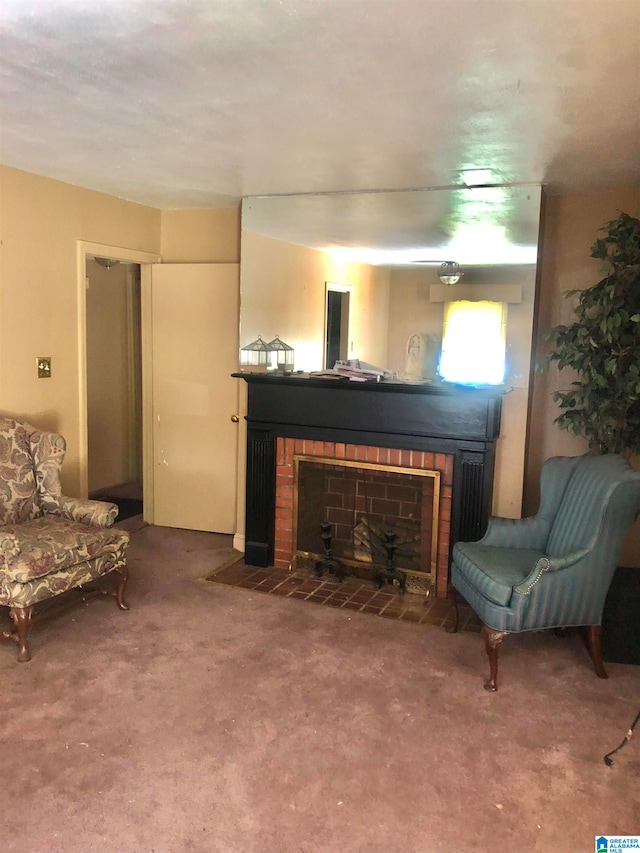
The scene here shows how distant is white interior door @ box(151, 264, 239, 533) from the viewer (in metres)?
4.70

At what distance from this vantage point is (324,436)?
13.4 feet

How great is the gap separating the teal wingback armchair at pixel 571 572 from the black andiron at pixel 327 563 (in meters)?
1.15

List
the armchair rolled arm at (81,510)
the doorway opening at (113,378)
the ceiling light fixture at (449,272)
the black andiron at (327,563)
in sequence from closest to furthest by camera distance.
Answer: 1. the armchair rolled arm at (81,510)
2. the ceiling light fixture at (449,272)
3. the black andiron at (327,563)
4. the doorway opening at (113,378)

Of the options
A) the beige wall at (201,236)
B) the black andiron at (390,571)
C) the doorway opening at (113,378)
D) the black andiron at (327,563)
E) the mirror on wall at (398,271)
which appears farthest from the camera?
the doorway opening at (113,378)

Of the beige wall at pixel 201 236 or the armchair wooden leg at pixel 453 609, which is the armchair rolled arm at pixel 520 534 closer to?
the armchair wooden leg at pixel 453 609

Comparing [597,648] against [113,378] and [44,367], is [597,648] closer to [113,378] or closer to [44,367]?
[44,367]

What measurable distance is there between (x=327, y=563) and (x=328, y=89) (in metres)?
2.77

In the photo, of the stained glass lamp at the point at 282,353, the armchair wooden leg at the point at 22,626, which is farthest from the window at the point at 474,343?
the armchair wooden leg at the point at 22,626

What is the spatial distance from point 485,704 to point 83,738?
1580 mm

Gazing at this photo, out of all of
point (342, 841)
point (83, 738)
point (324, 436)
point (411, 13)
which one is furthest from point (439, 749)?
point (411, 13)

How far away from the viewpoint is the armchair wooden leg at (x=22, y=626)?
2990 millimetres

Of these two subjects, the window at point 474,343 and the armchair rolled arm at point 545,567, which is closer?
the armchair rolled arm at point 545,567

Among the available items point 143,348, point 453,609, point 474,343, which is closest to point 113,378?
point 143,348

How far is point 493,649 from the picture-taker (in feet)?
9.46
